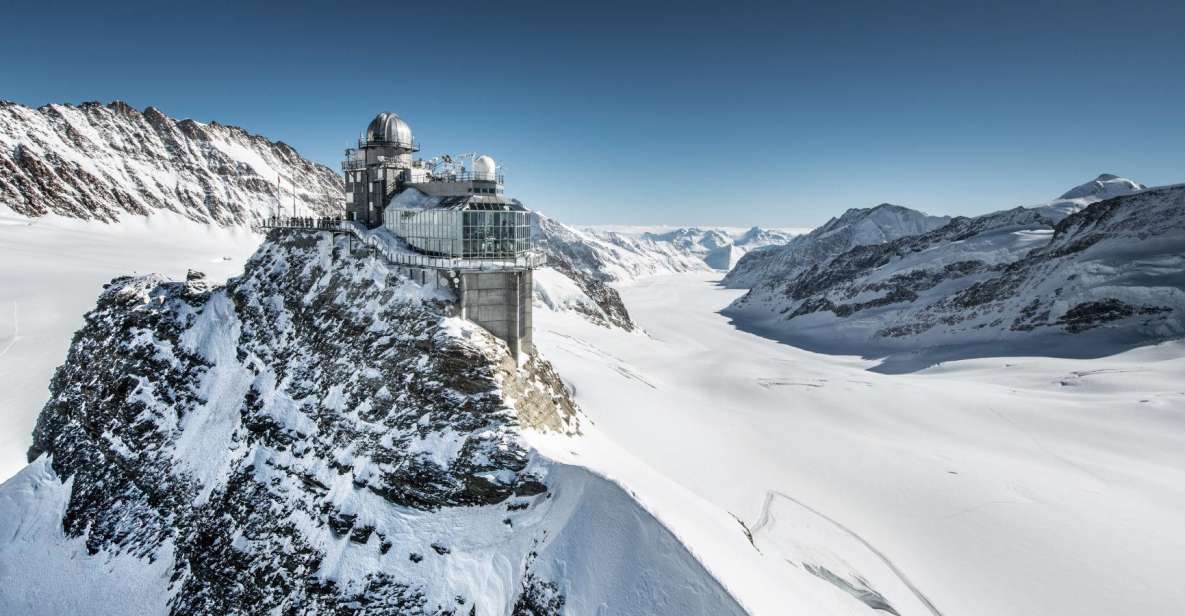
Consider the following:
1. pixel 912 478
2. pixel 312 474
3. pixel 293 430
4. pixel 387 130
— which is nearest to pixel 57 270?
pixel 387 130

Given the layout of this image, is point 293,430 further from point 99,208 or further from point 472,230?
point 99,208

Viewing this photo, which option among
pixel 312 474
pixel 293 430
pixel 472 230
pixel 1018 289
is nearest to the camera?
pixel 312 474

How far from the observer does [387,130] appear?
133 ft

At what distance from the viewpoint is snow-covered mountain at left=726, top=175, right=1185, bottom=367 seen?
77.6 meters

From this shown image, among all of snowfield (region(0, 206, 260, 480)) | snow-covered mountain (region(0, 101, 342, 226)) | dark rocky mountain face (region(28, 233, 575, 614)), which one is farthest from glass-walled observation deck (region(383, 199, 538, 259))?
snow-covered mountain (region(0, 101, 342, 226))

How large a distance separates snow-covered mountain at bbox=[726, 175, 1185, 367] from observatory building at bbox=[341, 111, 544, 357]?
83.3 metres

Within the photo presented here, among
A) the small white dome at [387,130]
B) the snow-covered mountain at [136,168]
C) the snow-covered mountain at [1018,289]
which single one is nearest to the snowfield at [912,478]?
the snow-covered mountain at [1018,289]

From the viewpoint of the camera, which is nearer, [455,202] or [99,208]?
[455,202]

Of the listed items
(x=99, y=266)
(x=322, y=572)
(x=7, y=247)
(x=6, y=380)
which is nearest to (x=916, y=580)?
(x=322, y=572)

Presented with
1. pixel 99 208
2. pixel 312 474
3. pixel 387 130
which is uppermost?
pixel 99 208

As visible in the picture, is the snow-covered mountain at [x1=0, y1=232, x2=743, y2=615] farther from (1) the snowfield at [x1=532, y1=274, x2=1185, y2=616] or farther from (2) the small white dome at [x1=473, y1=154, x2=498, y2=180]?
(2) the small white dome at [x1=473, y1=154, x2=498, y2=180]

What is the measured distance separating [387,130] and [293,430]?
22889mm

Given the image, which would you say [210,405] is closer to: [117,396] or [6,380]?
[117,396]

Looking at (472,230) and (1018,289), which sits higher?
(472,230)
